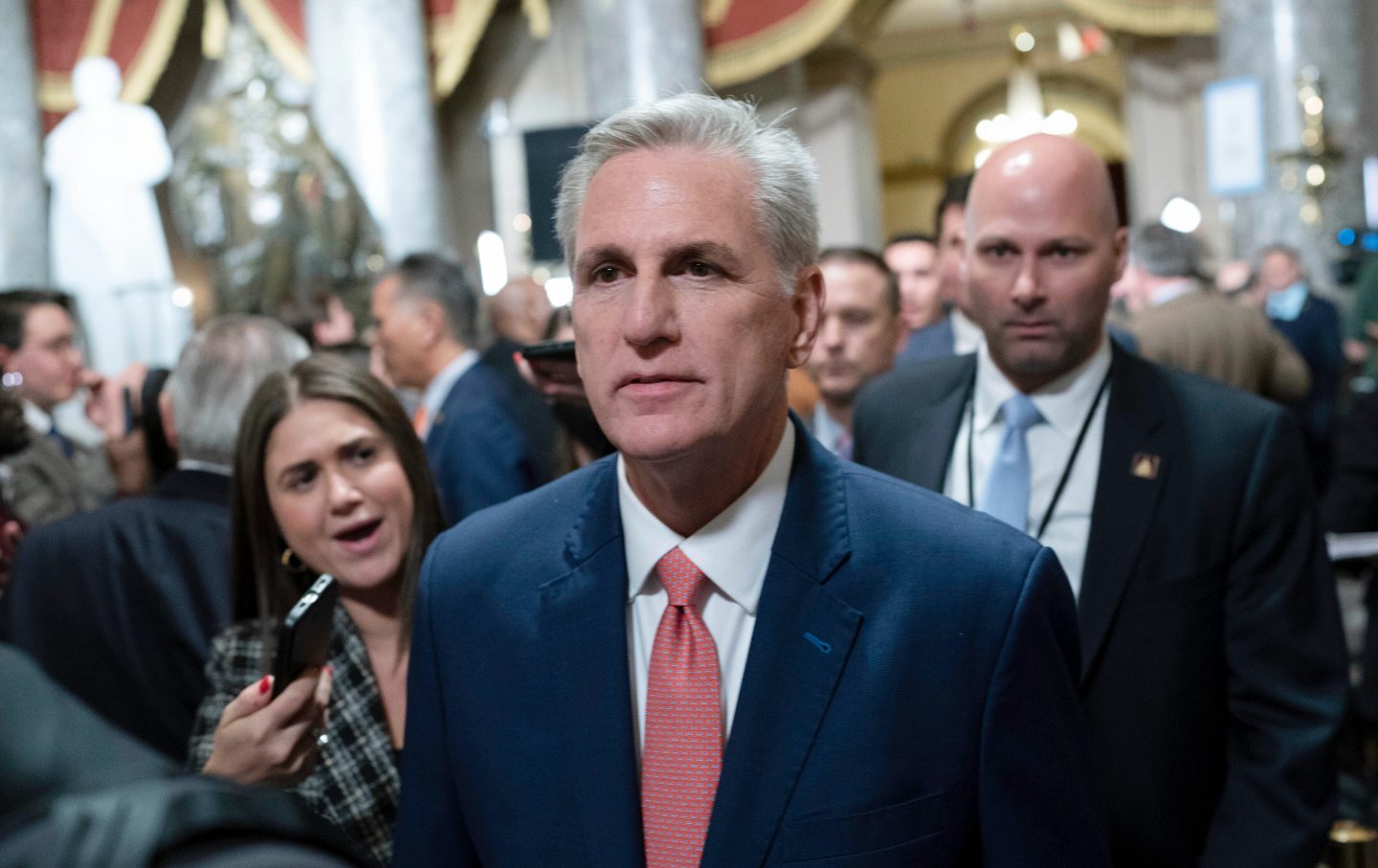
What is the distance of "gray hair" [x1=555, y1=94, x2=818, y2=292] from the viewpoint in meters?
1.60

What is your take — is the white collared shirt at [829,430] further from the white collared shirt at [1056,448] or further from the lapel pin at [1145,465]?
the lapel pin at [1145,465]

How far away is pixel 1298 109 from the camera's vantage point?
10867mm

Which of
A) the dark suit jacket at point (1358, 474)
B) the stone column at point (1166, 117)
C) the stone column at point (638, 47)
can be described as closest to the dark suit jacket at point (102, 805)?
the dark suit jacket at point (1358, 474)

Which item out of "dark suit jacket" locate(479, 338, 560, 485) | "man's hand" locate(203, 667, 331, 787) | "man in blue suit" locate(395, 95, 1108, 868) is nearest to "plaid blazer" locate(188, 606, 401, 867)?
"man's hand" locate(203, 667, 331, 787)

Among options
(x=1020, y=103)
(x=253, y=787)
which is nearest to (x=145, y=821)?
(x=253, y=787)

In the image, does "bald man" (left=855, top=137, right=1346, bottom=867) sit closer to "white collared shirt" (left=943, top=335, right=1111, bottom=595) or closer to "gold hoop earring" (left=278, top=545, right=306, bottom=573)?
"white collared shirt" (left=943, top=335, right=1111, bottom=595)

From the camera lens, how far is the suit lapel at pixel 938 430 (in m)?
2.61

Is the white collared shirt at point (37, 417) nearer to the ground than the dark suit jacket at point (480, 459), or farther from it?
farther from it

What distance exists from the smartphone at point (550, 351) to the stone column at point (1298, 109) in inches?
371

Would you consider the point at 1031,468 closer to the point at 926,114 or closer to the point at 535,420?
the point at 535,420

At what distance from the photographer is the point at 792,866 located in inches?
58.0

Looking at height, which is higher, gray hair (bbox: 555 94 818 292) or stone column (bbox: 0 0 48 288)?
stone column (bbox: 0 0 48 288)

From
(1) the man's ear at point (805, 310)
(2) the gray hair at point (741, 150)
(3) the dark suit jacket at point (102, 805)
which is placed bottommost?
(3) the dark suit jacket at point (102, 805)

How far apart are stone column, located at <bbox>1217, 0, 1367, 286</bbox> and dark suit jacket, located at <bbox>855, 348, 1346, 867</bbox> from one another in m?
9.11
